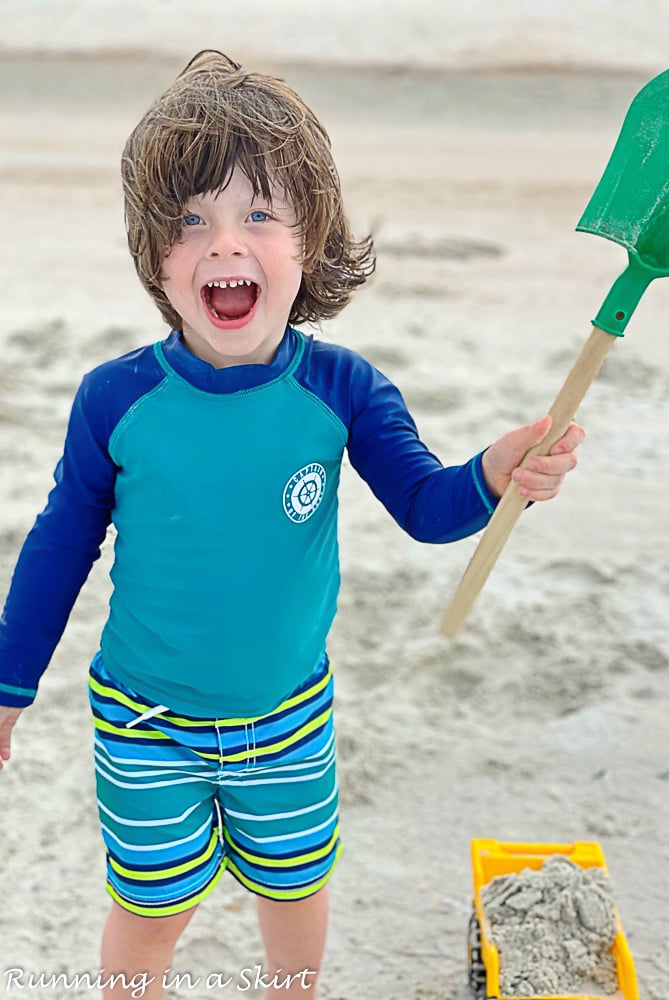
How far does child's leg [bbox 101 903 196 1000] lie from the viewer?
1.70 meters

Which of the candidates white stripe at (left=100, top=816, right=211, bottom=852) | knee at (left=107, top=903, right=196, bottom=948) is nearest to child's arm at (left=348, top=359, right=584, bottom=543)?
white stripe at (left=100, top=816, right=211, bottom=852)

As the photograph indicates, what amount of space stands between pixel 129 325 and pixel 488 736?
298 cm

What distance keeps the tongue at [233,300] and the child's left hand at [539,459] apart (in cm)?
36

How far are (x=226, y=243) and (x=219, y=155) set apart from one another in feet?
0.36

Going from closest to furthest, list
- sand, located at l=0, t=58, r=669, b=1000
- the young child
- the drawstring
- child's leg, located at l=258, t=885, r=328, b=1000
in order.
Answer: the young child → the drawstring → child's leg, located at l=258, t=885, r=328, b=1000 → sand, located at l=0, t=58, r=669, b=1000

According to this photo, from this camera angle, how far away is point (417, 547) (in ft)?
11.4

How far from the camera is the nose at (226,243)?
1.45 metres

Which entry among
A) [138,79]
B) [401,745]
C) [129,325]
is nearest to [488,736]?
[401,745]

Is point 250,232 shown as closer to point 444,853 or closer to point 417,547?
point 444,853

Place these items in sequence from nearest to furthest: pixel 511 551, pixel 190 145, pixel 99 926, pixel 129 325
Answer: pixel 190 145 → pixel 99 926 → pixel 511 551 → pixel 129 325

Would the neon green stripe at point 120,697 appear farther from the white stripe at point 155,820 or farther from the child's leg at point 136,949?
the child's leg at point 136,949

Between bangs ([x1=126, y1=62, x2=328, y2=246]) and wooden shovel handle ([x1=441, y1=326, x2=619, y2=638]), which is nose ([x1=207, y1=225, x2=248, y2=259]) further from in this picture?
wooden shovel handle ([x1=441, y1=326, x2=619, y2=638])

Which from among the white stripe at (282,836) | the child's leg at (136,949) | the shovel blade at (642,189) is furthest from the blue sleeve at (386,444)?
the child's leg at (136,949)

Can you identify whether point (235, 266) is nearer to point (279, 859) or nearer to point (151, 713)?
point (151, 713)
